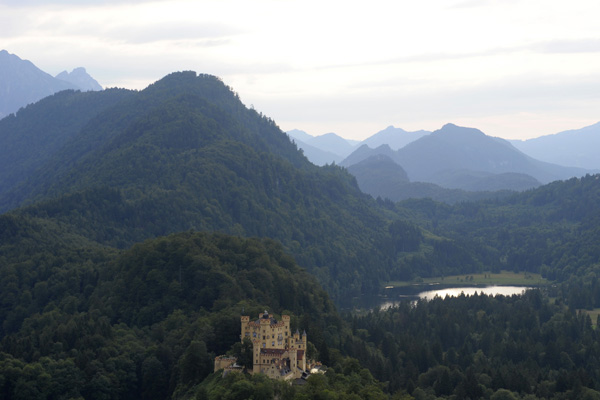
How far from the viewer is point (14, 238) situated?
16775 cm

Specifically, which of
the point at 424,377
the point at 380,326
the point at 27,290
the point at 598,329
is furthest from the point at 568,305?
the point at 27,290

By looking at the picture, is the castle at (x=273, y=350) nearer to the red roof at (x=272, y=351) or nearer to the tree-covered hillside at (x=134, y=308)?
the red roof at (x=272, y=351)

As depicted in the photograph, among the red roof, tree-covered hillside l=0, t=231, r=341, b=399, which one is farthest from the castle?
tree-covered hillside l=0, t=231, r=341, b=399

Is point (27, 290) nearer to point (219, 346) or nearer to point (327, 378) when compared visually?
point (219, 346)

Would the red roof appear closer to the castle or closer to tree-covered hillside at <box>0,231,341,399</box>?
the castle

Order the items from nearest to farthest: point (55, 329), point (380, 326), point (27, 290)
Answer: point (55, 329), point (27, 290), point (380, 326)

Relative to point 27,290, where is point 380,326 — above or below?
below

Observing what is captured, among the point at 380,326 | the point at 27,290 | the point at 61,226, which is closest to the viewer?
the point at 27,290

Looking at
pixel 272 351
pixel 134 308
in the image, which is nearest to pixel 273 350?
pixel 272 351

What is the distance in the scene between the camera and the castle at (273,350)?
294 ft

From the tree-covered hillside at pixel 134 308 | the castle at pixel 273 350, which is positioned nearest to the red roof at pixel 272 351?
the castle at pixel 273 350

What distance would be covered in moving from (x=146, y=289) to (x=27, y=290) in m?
25.2

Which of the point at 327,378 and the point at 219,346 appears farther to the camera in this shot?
the point at 219,346

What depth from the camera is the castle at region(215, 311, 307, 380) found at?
89.7 metres
